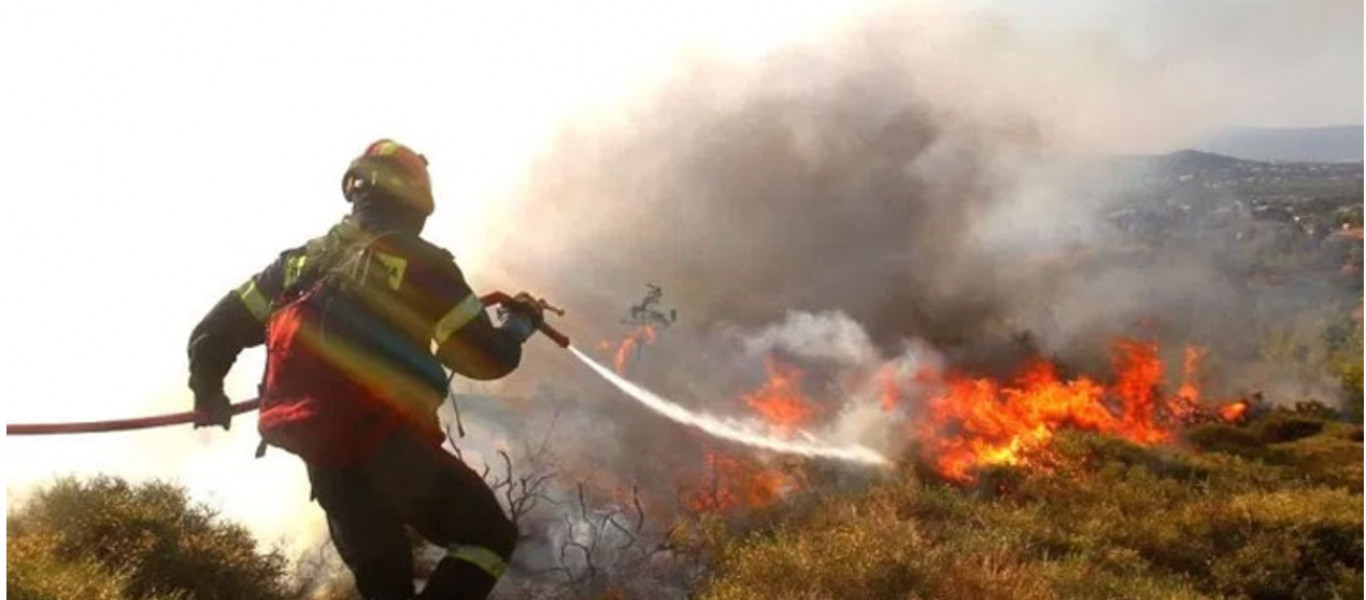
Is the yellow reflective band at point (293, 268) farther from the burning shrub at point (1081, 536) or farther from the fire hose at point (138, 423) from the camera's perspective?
the burning shrub at point (1081, 536)

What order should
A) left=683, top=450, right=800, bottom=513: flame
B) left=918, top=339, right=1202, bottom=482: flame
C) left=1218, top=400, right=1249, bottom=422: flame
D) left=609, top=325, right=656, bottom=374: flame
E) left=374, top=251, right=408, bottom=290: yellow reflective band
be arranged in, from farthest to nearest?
left=1218, top=400, right=1249, bottom=422: flame, left=609, top=325, right=656, bottom=374: flame, left=918, top=339, right=1202, bottom=482: flame, left=683, top=450, right=800, bottom=513: flame, left=374, top=251, right=408, bottom=290: yellow reflective band

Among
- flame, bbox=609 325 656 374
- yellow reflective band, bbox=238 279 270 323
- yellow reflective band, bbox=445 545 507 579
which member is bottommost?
yellow reflective band, bbox=445 545 507 579

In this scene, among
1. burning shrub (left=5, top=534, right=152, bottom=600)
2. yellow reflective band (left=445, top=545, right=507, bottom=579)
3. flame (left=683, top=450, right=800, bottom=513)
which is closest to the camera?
yellow reflective band (left=445, top=545, right=507, bottom=579)

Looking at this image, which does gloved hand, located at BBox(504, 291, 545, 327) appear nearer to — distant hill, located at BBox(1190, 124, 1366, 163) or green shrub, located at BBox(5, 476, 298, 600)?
green shrub, located at BBox(5, 476, 298, 600)

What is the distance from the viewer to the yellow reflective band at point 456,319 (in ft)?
11.4

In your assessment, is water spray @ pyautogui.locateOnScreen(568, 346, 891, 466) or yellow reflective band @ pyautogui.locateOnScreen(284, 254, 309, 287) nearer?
yellow reflective band @ pyautogui.locateOnScreen(284, 254, 309, 287)

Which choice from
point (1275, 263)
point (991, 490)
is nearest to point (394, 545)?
point (991, 490)

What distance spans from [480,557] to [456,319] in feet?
2.58

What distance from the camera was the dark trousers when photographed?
335 cm

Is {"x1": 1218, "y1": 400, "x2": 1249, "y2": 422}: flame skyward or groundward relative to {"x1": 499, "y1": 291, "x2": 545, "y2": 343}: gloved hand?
groundward

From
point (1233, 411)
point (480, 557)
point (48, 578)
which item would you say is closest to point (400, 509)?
point (480, 557)

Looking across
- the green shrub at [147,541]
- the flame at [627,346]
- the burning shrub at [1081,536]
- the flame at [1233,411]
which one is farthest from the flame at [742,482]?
the flame at [1233,411]

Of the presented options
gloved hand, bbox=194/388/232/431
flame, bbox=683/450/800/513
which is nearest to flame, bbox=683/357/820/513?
flame, bbox=683/450/800/513

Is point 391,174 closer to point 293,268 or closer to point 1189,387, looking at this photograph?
point 293,268
